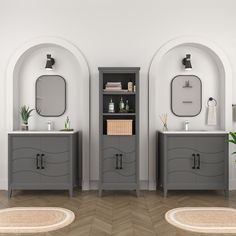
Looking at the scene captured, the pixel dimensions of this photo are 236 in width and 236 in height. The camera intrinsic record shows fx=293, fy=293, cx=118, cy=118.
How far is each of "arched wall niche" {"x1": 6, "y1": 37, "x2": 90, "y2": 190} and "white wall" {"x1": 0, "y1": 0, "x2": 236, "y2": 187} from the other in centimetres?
14

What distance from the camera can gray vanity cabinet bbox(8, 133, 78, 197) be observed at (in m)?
4.58

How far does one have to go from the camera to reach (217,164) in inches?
182

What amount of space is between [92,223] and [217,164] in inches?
89.5

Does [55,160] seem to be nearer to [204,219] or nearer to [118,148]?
[118,148]

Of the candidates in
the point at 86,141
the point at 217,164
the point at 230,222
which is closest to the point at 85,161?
the point at 86,141

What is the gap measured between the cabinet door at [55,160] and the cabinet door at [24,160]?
0.11 m

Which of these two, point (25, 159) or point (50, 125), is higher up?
point (50, 125)

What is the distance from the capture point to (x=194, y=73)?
5.19 meters

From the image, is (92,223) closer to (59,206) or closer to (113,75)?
(59,206)

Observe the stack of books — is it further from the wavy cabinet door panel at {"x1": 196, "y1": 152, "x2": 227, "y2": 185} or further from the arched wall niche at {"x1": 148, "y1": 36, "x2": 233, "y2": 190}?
the wavy cabinet door panel at {"x1": 196, "y1": 152, "x2": 227, "y2": 185}

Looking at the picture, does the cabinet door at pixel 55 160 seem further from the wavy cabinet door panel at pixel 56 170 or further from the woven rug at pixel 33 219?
the woven rug at pixel 33 219

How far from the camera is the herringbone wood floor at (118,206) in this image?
324cm

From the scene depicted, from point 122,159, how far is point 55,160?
3.45ft

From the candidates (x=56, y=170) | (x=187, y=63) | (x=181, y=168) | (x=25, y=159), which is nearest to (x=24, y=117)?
(x=25, y=159)
